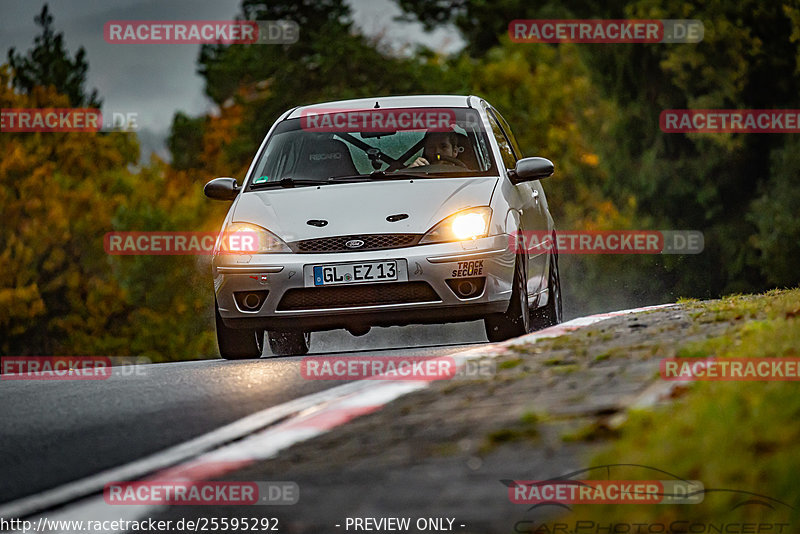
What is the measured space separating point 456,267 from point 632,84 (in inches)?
1042

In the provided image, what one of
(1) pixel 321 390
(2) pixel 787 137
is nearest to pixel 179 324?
(2) pixel 787 137

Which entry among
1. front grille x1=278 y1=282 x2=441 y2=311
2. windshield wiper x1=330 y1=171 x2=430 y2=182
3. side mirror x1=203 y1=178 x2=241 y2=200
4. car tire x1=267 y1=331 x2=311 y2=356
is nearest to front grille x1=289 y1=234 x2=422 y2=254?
front grille x1=278 y1=282 x2=441 y2=311

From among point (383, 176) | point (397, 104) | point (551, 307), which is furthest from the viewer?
point (551, 307)

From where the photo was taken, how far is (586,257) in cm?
4100

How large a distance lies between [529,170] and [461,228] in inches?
45.8

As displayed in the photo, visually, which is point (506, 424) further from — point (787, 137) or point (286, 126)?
point (787, 137)

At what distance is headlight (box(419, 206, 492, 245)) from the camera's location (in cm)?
957

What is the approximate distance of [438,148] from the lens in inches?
424

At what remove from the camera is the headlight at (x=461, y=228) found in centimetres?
957

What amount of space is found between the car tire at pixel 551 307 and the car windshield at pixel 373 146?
1502 millimetres

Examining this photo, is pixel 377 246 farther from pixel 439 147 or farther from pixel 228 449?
pixel 228 449

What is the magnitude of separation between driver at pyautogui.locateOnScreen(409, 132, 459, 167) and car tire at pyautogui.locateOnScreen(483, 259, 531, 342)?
120 centimetres
